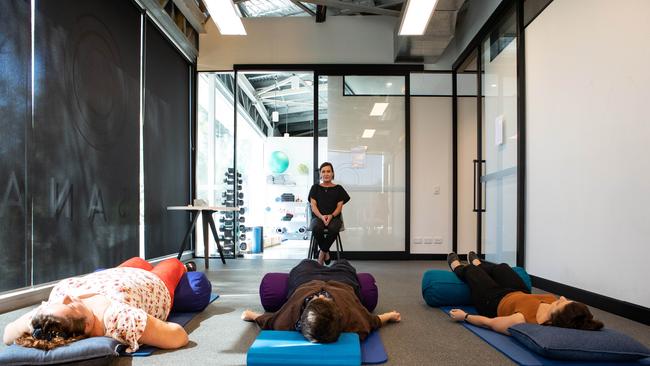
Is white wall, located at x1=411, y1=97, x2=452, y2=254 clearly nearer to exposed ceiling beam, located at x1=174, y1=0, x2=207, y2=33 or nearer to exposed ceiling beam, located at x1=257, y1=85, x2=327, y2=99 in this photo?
exposed ceiling beam, located at x1=174, y1=0, x2=207, y2=33

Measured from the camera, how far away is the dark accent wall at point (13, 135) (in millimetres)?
2797

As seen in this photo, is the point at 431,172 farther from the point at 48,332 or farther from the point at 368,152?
the point at 48,332

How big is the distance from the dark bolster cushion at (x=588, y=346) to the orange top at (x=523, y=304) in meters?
0.35

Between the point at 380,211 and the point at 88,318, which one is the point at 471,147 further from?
the point at 88,318

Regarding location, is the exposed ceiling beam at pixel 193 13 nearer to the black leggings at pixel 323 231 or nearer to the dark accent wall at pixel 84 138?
the dark accent wall at pixel 84 138

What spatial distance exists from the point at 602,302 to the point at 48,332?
324 centimetres

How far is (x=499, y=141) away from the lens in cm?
476

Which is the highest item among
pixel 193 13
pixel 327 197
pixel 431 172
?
pixel 193 13

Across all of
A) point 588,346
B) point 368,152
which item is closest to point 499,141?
point 368,152

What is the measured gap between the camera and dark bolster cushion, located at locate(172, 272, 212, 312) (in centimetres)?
282

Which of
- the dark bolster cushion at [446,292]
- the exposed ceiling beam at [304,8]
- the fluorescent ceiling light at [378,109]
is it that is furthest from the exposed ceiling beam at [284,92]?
the dark bolster cushion at [446,292]

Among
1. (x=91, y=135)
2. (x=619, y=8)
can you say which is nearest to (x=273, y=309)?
(x=91, y=135)

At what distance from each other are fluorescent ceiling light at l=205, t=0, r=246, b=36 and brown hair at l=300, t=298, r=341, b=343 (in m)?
3.50

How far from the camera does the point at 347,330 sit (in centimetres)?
219
